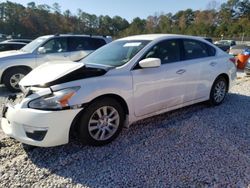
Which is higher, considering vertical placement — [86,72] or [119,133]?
[86,72]

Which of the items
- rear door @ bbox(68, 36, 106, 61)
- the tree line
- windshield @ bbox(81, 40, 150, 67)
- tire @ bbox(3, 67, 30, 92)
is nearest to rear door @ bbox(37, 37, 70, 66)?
rear door @ bbox(68, 36, 106, 61)

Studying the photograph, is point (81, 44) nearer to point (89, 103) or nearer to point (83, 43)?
point (83, 43)

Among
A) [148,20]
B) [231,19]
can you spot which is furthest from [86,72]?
[148,20]

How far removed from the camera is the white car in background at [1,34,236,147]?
3.13 metres

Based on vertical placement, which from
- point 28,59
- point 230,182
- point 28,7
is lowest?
point 230,182

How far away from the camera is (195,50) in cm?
490

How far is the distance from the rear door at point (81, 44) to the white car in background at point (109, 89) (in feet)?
12.7

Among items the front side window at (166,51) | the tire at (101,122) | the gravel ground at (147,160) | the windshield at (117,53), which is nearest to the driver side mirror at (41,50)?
the windshield at (117,53)

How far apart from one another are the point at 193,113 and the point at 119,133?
1769 millimetres

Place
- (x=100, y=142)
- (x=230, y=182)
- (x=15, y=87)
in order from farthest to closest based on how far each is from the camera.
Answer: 1. (x=15, y=87)
2. (x=100, y=142)
3. (x=230, y=182)

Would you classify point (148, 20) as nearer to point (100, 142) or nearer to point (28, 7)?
point (28, 7)

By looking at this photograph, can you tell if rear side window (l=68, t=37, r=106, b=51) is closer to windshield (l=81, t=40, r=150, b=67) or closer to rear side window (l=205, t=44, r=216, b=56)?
windshield (l=81, t=40, r=150, b=67)

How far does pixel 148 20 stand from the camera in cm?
9381

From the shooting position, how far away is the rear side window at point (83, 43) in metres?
8.38
